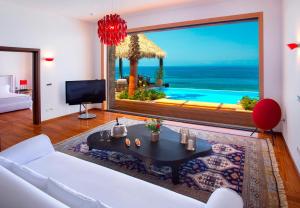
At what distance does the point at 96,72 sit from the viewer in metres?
6.99

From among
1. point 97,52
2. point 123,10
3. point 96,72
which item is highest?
point 123,10

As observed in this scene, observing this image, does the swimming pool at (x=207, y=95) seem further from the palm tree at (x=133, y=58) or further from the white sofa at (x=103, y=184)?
the white sofa at (x=103, y=184)

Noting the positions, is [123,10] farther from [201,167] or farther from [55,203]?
[55,203]

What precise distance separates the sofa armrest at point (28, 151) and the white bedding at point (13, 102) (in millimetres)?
5187

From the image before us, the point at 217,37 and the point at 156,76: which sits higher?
the point at 217,37

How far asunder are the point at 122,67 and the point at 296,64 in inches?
328

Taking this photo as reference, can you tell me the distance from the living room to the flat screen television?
4cm

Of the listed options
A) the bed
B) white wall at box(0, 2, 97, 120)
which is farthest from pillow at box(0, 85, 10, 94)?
white wall at box(0, 2, 97, 120)

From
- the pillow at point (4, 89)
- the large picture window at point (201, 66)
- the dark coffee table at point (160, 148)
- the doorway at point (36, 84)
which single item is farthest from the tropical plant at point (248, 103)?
the pillow at point (4, 89)

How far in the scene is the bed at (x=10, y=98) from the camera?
6.54 m

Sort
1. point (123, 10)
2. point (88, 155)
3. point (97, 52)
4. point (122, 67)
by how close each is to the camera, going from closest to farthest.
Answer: point (88, 155), point (123, 10), point (97, 52), point (122, 67)

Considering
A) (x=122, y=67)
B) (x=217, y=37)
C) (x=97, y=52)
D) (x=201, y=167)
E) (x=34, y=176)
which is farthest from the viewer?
(x=217, y=37)

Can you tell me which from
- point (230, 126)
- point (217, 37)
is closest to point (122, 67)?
point (217, 37)

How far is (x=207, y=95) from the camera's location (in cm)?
1133
